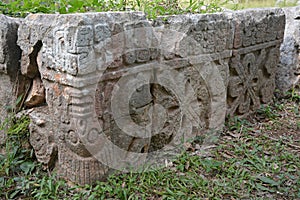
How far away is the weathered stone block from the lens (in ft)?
6.48

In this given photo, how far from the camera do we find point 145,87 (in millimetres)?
2381

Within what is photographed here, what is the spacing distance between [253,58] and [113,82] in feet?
5.97

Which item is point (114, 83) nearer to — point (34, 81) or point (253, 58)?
point (34, 81)

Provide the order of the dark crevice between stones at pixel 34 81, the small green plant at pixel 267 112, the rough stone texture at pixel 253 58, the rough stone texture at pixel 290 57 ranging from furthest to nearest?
the rough stone texture at pixel 290 57 < the small green plant at pixel 267 112 < the rough stone texture at pixel 253 58 < the dark crevice between stones at pixel 34 81

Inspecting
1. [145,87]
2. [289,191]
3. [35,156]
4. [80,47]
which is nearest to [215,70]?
[145,87]

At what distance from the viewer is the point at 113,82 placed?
2156 mm

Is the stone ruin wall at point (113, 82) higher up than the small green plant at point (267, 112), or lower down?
higher up

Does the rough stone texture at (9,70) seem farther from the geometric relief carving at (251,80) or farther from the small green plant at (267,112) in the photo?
the small green plant at (267,112)

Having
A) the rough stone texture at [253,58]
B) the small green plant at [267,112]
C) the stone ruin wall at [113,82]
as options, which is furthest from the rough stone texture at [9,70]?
the small green plant at [267,112]

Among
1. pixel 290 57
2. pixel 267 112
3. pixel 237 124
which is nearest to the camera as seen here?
pixel 237 124

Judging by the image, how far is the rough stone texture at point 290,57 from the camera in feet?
13.6

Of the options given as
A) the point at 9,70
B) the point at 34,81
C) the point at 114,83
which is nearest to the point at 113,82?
the point at 114,83

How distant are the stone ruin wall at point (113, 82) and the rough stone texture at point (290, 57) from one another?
1387 millimetres

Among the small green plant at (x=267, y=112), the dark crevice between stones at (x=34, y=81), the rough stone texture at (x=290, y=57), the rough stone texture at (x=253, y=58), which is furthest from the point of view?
the rough stone texture at (x=290, y=57)
